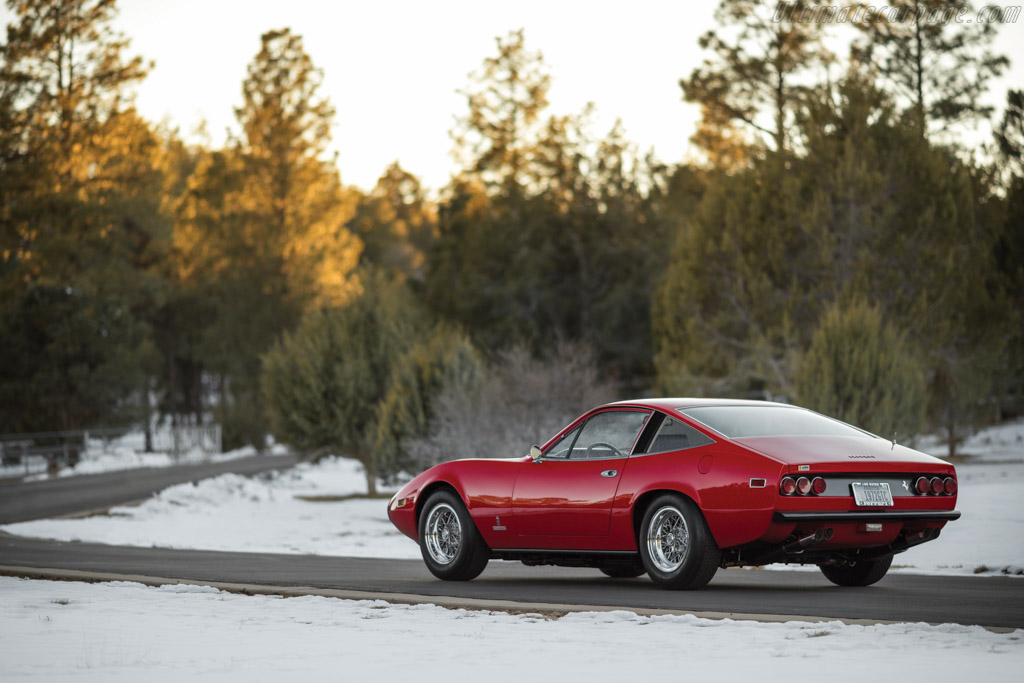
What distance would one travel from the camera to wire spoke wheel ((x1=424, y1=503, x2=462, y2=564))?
37.1 feet

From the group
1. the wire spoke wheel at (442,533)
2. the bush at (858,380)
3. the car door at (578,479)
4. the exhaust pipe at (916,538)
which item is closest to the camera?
the exhaust pipe at (916,538)

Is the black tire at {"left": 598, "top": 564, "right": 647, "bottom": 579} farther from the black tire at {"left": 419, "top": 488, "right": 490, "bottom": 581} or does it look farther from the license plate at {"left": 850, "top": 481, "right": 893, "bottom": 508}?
the license plate at {"left": 850, "top": 481, "right": 893, "bottom": 508}

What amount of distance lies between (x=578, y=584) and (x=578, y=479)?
3.59ft

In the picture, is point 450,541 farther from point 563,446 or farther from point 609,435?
point 609,435

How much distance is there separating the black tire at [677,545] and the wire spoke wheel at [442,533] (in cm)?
196

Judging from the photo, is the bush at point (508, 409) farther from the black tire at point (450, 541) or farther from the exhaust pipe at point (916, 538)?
the exhaust pipe at point (916, 538)

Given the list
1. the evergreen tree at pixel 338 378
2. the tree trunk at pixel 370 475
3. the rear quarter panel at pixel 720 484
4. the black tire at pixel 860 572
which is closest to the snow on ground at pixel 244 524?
the tree trunk at pixel 370 475

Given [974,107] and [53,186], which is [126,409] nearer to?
[53,186]

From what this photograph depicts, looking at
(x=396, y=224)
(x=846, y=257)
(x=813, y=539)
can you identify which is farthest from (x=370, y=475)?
(x=396, y=224)

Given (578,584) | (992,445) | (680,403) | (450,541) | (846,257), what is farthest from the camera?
(992,445)

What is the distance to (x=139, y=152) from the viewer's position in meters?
57.8

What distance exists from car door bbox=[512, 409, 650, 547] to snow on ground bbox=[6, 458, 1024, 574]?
3836 millimetres

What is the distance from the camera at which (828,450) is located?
9.36m

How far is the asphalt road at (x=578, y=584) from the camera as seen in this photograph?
8.54m
